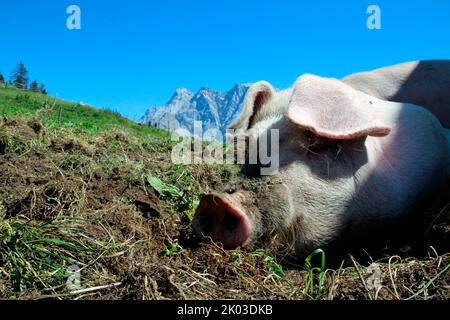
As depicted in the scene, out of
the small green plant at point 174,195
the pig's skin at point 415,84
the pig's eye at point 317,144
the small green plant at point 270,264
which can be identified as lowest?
the small green plant at point 270,264

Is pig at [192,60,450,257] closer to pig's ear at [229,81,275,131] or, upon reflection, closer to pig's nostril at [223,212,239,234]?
pig's nostril at [223,212,239,234]

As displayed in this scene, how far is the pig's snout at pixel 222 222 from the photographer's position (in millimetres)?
2443

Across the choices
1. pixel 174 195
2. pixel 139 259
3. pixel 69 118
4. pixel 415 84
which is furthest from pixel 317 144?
pixel 69 118

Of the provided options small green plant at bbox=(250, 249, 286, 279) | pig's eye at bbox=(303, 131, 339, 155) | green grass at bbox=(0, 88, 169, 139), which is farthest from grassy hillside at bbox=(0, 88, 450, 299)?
green grass at bbox=(0, 88, 169, 139)

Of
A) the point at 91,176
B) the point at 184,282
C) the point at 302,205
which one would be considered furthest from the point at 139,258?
the point at 91,176

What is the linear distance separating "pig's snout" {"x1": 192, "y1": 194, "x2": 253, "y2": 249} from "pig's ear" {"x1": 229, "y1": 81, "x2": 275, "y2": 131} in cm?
86

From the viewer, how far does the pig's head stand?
2.52 metres

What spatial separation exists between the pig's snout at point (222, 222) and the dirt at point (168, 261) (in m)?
0.07

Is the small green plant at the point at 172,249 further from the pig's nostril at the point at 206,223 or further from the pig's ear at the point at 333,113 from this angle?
the pig's ear at the point at 333,113

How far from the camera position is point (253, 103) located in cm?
331

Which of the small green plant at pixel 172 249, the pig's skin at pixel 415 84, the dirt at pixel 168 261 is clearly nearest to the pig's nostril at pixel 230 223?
the dirt at pixel 168 261

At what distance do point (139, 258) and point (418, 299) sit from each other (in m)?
1.29

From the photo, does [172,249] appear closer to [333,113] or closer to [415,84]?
[333,113]
